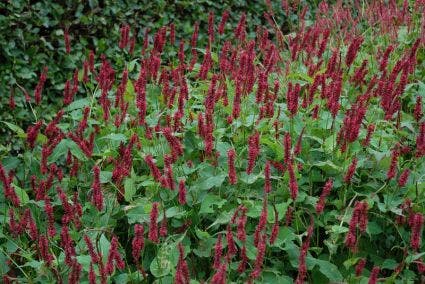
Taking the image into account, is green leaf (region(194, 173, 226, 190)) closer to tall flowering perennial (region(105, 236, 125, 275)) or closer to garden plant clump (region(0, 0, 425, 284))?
garden plant clump (region(0, 0, 425, 284))

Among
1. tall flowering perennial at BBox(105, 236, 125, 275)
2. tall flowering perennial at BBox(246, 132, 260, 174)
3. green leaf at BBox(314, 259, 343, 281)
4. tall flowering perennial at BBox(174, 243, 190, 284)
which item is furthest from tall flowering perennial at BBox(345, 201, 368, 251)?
tall flowering perennial at BBox(105, 236, 125, 275)

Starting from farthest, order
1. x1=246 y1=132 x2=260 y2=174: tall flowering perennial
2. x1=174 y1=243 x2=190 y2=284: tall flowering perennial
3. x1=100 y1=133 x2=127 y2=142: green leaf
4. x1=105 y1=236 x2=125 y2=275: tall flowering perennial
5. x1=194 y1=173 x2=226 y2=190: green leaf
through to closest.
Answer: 1. x1=100 y1=133 x2=127 y2=142: green leaf
2. x1=194 y1=173 x2=226 y2=190: green leaf
3. x1=246 y1=132 x2=260 y2=174: tall flowering perennial
4. x1=105 y1=236 x2=125 y2=275: tall flowering perennial
5. x1=174 y1=243 x2=190 y2=284: tall flowering perennial

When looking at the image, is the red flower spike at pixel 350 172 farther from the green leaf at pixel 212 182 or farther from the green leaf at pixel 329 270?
the green leaf at pixel 212 182

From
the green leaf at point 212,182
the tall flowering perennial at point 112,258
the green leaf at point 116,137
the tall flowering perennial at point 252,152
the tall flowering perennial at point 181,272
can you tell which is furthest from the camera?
the green leaf at point 116,137

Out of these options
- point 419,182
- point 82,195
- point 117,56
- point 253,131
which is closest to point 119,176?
point 82,195

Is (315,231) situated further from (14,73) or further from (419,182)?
(14,73)

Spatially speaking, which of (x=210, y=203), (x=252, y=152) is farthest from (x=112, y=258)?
(x=252, y=152)

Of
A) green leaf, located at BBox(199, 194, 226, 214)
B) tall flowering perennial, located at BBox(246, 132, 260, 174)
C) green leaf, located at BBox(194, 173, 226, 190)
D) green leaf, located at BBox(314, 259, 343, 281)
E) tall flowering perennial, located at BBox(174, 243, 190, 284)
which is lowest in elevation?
green leaf, located at BBox(314, 259, 343, 281)

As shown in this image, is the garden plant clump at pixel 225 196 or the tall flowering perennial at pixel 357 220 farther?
the garden plant clump at pixel 225 196

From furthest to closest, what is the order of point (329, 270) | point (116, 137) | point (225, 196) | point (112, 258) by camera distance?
point (116, 137) → point (225, 196) → point (329, 270) → point (112, 258)

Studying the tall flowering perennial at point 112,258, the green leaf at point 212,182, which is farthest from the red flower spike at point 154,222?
the green leaf at point 212,182

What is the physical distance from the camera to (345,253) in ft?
8.38

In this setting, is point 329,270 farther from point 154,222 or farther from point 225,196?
point 154,222

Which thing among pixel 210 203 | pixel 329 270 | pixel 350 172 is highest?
pixel 350 172
